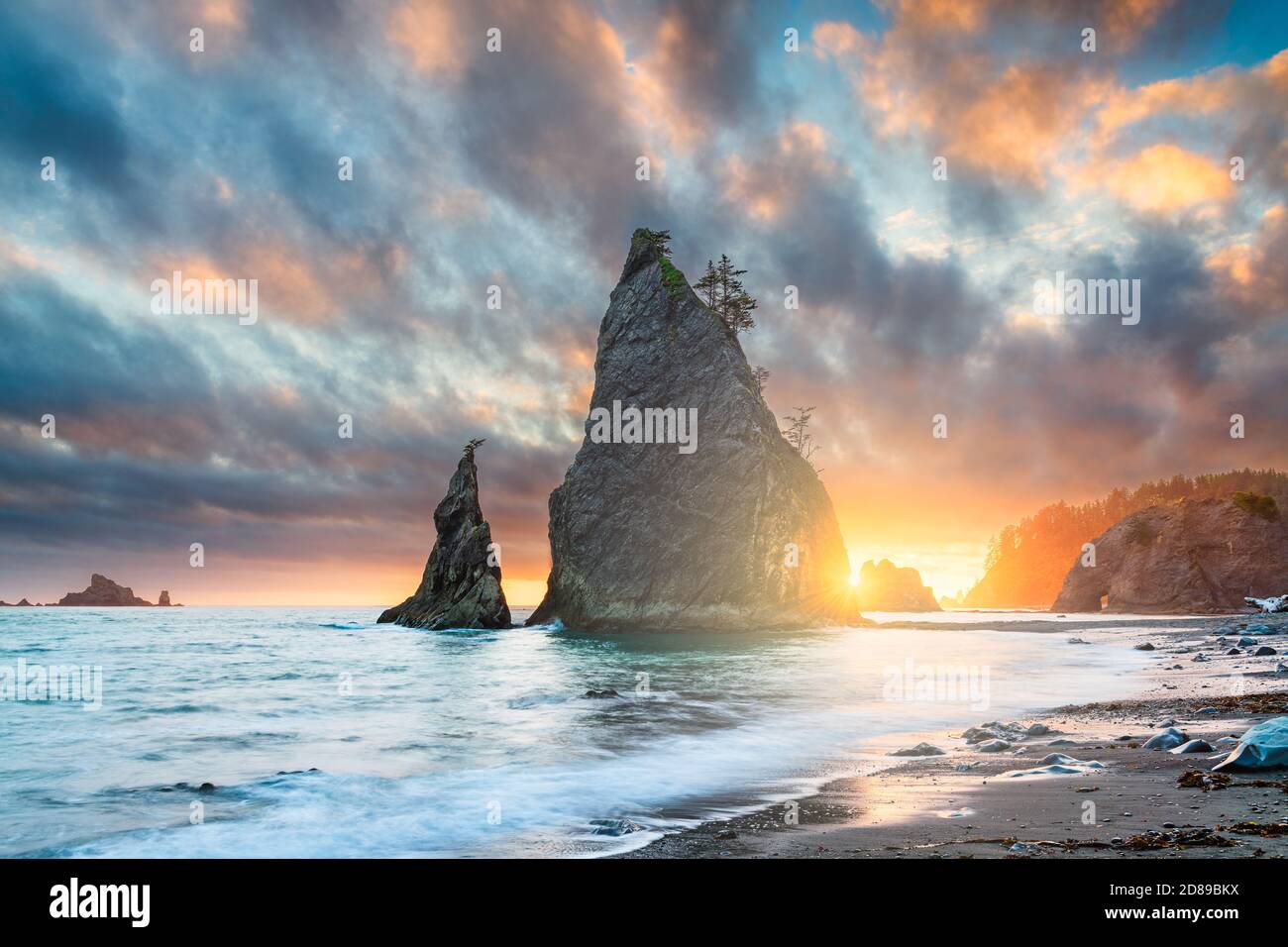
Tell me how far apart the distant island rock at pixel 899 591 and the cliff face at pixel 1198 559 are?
6186cm

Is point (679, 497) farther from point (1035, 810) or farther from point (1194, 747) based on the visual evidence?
point (1035, 810)

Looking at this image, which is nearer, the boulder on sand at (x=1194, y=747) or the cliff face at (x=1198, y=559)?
the boulder on sand at (x=1194, y=747)

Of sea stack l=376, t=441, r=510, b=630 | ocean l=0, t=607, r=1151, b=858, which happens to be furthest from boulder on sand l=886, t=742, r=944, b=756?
sea stack l=376, t=441, r=510, b=630

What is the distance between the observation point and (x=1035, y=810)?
7.63 metres

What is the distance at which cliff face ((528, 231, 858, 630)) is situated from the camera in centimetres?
6812

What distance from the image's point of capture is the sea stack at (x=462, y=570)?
240 feet

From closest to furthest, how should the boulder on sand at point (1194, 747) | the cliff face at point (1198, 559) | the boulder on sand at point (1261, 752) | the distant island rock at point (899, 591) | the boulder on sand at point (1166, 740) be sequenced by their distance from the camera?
the boulder on sand at point (1261, 752), the boulder on sand at point (1194, 747), the boulder on sand at point (1166, 740), the cliff face at point (1198, 559), the distant island rock at point (899, 591)

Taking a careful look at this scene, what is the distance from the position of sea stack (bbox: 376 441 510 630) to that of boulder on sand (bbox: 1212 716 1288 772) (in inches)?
2719

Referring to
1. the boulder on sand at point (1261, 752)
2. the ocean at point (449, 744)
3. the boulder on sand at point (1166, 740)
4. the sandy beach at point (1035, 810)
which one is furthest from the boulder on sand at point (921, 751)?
the boulder on sand at point (1261, 752)

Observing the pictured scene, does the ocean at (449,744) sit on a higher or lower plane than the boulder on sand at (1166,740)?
lower

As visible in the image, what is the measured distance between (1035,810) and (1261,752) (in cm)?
335

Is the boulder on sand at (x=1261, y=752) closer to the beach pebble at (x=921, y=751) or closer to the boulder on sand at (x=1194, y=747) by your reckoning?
the boulder on sand at (x=1194, y=747)
